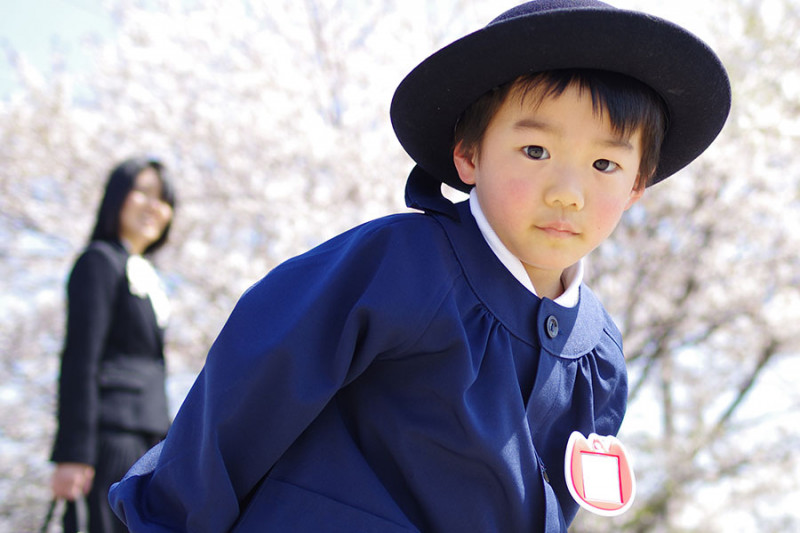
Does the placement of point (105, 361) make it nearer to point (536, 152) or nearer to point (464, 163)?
point (464, 163)

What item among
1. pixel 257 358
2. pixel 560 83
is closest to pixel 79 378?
pixel 257 358

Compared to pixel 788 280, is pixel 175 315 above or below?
below

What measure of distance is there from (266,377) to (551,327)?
45cm

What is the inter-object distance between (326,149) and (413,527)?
443 centimetres

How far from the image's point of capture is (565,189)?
1158 millimetres

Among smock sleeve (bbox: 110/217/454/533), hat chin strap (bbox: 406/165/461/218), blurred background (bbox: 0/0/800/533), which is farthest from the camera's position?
blurred background (bbox: 0/0/800/533)

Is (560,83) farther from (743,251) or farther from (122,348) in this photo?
(743,251)

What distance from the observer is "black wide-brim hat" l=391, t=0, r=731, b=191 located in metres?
1.16

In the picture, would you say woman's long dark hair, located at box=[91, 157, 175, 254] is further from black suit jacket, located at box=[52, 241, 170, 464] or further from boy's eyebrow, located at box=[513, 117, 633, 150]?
boy's eyebrow, located at box=[513, 117, 633, 150]

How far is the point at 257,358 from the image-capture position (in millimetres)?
1052

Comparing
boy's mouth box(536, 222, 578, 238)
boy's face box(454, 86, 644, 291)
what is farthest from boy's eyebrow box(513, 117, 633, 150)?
boy's mouth box(536, 222, 578, 238)

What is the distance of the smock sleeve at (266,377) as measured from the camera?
105cm

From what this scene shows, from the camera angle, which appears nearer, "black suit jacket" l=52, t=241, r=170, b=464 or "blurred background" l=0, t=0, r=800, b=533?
"black suit jacket" l=52, t=241, r=170, b=464

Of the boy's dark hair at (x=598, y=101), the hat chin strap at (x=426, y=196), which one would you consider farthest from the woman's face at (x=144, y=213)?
the boy's dark hair at (x=598, y=101)
